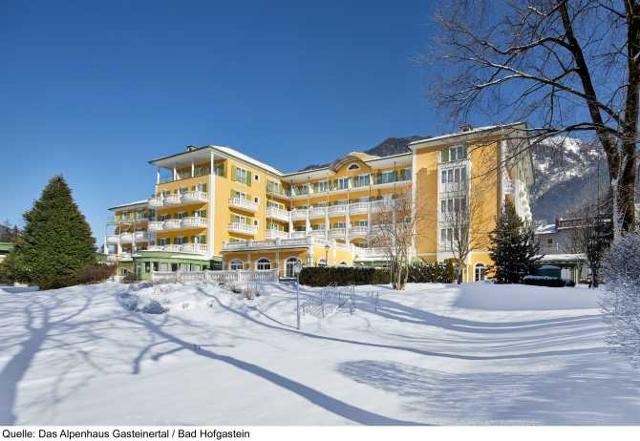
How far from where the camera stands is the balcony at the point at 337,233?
4216cm

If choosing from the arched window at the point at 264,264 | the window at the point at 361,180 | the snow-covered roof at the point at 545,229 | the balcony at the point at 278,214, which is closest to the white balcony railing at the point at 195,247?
the arched window at the point at 264,264

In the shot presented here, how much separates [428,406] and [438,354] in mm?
4138

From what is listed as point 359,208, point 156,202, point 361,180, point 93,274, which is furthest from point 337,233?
point 93,274

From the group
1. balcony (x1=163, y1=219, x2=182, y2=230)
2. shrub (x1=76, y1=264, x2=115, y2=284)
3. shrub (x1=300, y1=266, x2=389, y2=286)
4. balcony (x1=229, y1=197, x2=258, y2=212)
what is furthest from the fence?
balcony (x1=229, y1=197, x2=258, y2=212)

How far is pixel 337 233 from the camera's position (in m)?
42.7

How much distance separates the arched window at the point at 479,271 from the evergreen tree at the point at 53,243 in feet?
93.9

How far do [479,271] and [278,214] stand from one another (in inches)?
832

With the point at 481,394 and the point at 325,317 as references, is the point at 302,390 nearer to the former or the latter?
the point at 481,394

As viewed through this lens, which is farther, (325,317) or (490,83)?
(325,317)

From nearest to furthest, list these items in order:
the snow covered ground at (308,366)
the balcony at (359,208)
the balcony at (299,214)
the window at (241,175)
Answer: the snow covered ground at (308,366), the balcony at (359,208), the window at (241,175), the balcony at (299,214)

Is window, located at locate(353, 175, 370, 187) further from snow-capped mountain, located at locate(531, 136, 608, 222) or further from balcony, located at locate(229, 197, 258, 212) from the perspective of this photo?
snow-capped mountain, located at locate(531, 136, 608, 222)

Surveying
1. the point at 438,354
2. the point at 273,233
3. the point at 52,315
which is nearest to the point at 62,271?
the point at 52,315

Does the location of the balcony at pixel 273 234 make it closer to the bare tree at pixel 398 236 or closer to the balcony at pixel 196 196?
the balcony at pixel 196 196
